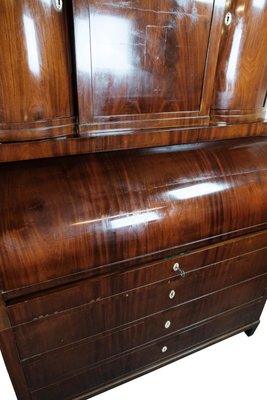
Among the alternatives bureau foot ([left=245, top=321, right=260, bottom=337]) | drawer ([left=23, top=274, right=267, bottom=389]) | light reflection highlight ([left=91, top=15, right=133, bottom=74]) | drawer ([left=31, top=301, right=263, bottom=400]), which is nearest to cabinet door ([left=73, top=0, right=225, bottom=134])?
light reflection highlight ([left=91, top=15, right=133, bottom=74])

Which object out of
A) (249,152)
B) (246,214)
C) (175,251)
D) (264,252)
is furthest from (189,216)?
(264,252)

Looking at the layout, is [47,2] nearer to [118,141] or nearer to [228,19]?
[118,141]

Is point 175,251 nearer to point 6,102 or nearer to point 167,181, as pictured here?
point 167,181

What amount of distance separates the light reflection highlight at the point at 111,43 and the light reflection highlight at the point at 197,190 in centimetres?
41

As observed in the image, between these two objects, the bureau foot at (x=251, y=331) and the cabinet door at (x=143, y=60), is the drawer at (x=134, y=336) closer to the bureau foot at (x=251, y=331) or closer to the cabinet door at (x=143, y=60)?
the bureau foot at (x=251, y=331)

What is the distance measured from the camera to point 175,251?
34.6 inches

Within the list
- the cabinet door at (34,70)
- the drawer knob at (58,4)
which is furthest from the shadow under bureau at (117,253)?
the drawer knob at (58,4)

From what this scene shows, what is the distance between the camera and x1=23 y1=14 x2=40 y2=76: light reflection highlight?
0.56 m

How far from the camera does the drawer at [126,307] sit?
2.62 ft

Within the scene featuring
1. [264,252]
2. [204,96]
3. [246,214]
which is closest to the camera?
[204,96]

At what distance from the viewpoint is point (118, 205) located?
76 centimetres

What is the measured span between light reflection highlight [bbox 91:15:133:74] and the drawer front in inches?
24.3

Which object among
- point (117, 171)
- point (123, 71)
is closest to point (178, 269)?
point (117, 171)

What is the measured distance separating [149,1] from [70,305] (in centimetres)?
90
